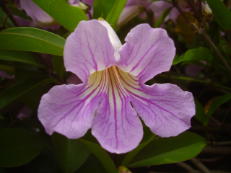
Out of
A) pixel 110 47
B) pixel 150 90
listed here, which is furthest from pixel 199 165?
pixel 110 47

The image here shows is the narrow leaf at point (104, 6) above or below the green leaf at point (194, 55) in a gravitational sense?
above

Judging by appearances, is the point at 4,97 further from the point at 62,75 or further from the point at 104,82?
the point at 104,82

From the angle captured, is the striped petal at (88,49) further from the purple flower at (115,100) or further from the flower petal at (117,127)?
the flower petal at (117,127)

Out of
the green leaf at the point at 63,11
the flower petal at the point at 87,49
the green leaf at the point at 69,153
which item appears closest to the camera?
the flower petal at the point at 87,49

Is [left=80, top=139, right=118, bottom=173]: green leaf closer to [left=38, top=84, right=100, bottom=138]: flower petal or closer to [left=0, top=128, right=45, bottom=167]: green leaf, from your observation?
[left=38, top=84, right=100, bottom=138]: flower petal

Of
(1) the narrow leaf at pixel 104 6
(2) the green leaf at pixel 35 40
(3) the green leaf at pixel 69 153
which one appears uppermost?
(1) the narrow leaf at pixel 104 6

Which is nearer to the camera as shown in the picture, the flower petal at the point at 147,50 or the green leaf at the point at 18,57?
the flower petal at the point at 147,50

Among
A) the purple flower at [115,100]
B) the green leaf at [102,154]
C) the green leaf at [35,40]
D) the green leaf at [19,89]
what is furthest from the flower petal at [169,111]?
the green leaf at [19,89]

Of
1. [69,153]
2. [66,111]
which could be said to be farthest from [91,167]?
[66,111]

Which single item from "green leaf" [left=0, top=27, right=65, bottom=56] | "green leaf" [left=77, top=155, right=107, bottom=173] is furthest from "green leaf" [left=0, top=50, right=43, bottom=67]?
"green leaf" [left=77, top=155, right=107, bottom=173]

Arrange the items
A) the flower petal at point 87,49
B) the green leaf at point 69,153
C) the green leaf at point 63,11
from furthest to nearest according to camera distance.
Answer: the green leaf at point 69,153, the green leaf at point 63,11, the flower petal at point 87,49
